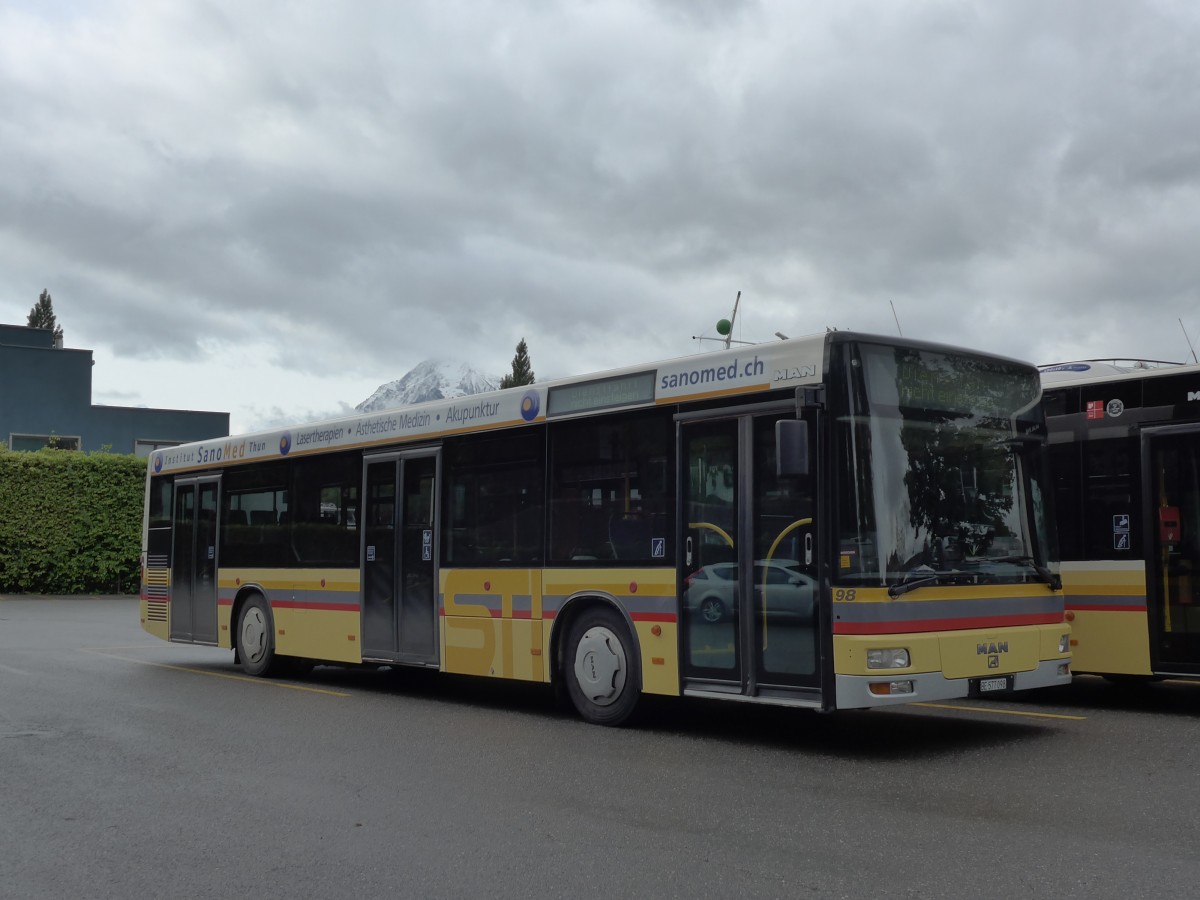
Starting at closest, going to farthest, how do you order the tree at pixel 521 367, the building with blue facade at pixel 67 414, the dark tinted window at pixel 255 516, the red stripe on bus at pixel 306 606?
the red stripe on bus at pixel 306 606 < the dark tinted window at pixel 255 516 < the building with blue facade at pixel 67 414 < the tree at pixel 521 367

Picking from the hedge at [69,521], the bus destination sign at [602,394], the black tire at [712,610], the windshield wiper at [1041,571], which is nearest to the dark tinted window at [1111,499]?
the windshield wiper at [1041,571]

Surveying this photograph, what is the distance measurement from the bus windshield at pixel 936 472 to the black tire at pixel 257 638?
8.35 m

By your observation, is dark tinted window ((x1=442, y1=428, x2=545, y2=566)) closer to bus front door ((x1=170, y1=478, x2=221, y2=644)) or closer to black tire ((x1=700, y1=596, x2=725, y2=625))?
black tire ((x1=700, y1=596, x2=725, y2=625))

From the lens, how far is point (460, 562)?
40.1ft

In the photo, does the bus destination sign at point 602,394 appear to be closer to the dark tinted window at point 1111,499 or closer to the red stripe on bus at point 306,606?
the red stripe on bus at point 306,606

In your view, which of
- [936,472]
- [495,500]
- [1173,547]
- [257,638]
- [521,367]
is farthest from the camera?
[521,367]

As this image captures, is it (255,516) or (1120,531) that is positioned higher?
(255,516)

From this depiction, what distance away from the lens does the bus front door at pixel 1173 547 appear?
424 inches

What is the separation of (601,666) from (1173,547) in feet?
15.7

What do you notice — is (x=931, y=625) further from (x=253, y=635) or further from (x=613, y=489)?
(x=253, y=635)

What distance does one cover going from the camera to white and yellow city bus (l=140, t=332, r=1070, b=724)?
892cm

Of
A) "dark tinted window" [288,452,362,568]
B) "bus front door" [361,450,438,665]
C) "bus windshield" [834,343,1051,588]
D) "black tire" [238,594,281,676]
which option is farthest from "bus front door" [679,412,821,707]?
"black tire" [238,594,281,676]

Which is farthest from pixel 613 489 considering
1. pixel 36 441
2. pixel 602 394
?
pixel 36 441

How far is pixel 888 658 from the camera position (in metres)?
8.72
